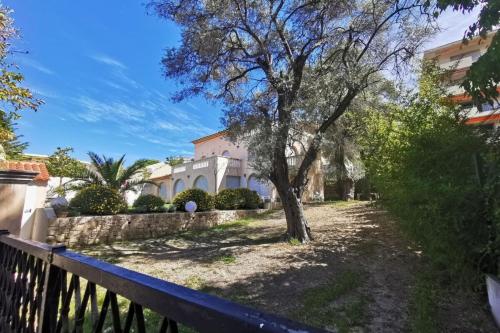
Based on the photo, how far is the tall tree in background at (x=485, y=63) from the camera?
357 cm


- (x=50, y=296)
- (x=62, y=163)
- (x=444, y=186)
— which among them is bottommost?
(x=50, y=296)

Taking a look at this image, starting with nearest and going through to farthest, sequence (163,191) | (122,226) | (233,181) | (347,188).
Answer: (122,226) → (347,188) → (233,181) → (163,191)

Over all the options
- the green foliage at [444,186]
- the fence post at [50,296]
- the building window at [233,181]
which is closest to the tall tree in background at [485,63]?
the green foliage at [444,186]

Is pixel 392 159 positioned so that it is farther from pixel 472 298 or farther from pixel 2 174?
pixel 2 174

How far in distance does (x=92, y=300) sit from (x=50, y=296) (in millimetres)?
592

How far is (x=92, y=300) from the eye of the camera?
147 cm

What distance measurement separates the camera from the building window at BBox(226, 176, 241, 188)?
23.3 m

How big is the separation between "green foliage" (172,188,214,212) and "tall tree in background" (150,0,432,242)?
199 inches

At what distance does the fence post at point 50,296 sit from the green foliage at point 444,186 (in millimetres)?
4898

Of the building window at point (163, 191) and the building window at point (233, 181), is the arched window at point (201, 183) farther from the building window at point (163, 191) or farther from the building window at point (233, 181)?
the building window at point (163, 191)

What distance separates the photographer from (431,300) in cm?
493

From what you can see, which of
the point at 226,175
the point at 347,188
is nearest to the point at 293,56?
the point at 347,188

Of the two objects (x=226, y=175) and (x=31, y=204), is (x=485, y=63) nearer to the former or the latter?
(x=31, y=204)

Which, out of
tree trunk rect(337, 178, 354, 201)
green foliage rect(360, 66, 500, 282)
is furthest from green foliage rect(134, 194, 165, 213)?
tree trunk rect(337, 178, 354, 201)
